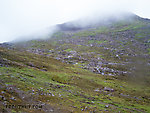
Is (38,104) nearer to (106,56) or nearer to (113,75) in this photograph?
(113,75)

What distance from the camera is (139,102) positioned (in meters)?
37.4

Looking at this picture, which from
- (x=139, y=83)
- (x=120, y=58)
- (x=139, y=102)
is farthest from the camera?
(x=120, y=58)

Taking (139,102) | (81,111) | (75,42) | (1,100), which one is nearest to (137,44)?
(75,42)

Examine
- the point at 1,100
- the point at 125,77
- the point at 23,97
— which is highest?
the point at 1,100

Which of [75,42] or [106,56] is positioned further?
[75,42]

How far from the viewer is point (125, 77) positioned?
206ft

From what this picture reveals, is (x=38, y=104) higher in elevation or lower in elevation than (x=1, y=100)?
lower

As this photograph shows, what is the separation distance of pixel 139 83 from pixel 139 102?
17.3m

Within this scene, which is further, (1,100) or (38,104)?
(38,104)

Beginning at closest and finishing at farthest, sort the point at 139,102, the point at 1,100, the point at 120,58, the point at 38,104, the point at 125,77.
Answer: the point at 1,100 < the point at 38,104 < the point at 139,102 < the point at 125,77 < the point at 120,58

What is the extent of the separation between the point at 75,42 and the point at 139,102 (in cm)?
11257

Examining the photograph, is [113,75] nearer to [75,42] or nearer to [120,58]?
[120,58]

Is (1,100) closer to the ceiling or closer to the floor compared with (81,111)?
closer to the ceiling

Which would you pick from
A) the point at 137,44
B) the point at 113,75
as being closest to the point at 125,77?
the point at 113,75
